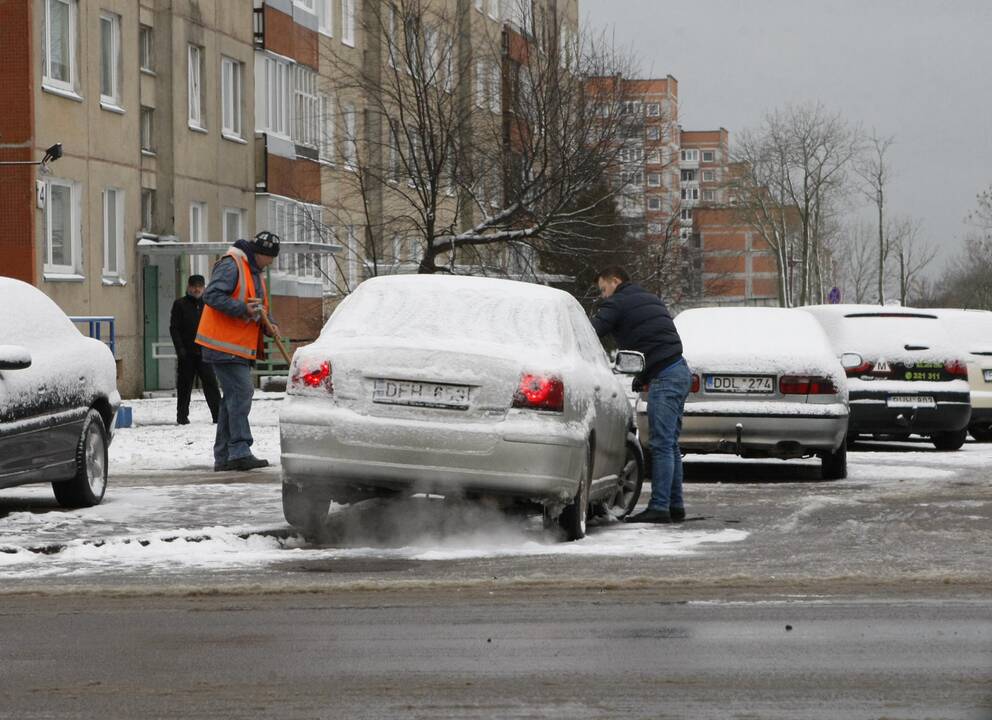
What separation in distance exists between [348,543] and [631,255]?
33.3 metres

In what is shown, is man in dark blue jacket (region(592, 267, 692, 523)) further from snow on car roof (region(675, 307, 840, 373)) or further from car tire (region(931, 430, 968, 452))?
car tire (region(931, 430, 968, 452))

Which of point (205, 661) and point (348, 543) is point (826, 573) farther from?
point (205, 661)

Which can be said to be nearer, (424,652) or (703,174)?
(424,652)

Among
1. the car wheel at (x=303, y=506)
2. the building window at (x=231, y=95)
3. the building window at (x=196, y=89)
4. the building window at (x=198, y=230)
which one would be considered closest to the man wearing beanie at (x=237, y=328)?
the car wheel at (x=303, y=506)

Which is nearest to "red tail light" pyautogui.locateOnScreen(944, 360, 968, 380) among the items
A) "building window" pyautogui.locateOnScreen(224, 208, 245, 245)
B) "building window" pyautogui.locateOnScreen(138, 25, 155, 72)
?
"building window" pyautogui.locateOnScreen(138, 25, 155, 72)

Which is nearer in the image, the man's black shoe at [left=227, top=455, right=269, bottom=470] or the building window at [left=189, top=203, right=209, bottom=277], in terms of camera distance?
the man's black shoe at [left=227, top=455, right=269, bottom=470]

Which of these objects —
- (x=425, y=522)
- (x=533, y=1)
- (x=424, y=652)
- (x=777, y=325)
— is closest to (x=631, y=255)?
(x=533, y=1)

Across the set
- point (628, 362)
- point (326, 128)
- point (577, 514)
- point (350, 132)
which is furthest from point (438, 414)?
point (350, 132)

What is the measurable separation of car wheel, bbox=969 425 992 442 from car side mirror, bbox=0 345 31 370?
15782 mm

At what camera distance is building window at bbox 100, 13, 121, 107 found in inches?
1351

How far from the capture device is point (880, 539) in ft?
36.5

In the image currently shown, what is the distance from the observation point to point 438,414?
1060cm

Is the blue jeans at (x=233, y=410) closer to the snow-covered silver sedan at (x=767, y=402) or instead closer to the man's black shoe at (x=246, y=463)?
the man's black shoe at (x=246, y=463)

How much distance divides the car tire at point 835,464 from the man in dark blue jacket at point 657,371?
3.99 meters
